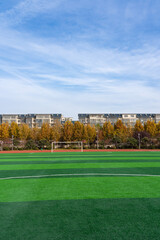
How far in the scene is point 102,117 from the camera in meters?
92.8

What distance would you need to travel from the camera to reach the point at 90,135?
53.0 metres

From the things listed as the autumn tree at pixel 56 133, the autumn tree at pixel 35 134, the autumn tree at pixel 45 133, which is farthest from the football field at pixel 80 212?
the autumn tree at pixel 35 134

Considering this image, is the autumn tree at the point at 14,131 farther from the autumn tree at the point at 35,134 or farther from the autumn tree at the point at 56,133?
the autumn tree at the point at 56,133

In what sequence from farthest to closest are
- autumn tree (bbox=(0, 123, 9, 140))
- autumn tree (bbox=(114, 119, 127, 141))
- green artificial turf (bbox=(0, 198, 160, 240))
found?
autumn tree (bbox=(0, 123, 9, 140)), autumn tree (bbox=(114, 119, 127, 141)), green artificial turf (bbox=(0, 198, 160, 240))

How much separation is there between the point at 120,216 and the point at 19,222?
2.05m

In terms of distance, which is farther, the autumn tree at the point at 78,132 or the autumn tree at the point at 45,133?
the autumn tree at the point at 45,133

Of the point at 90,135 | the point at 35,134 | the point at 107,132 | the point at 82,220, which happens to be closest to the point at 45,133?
the point at 35,134

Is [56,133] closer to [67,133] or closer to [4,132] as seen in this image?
[67,133]

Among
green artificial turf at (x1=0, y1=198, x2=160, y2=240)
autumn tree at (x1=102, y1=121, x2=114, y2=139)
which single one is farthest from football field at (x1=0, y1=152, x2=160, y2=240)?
autumn tree at (x1=102, y1=121, x2=114, y2=139)

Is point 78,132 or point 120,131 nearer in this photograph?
point 78,132

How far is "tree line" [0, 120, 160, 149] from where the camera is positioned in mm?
47312

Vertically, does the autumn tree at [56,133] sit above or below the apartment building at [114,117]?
below

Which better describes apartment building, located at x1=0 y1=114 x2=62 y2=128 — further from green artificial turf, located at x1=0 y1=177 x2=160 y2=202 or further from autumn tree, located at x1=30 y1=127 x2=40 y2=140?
green artificial turf, located at x1=0 y1=177 x2=160 y2=202

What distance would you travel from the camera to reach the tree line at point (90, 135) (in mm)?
47312
